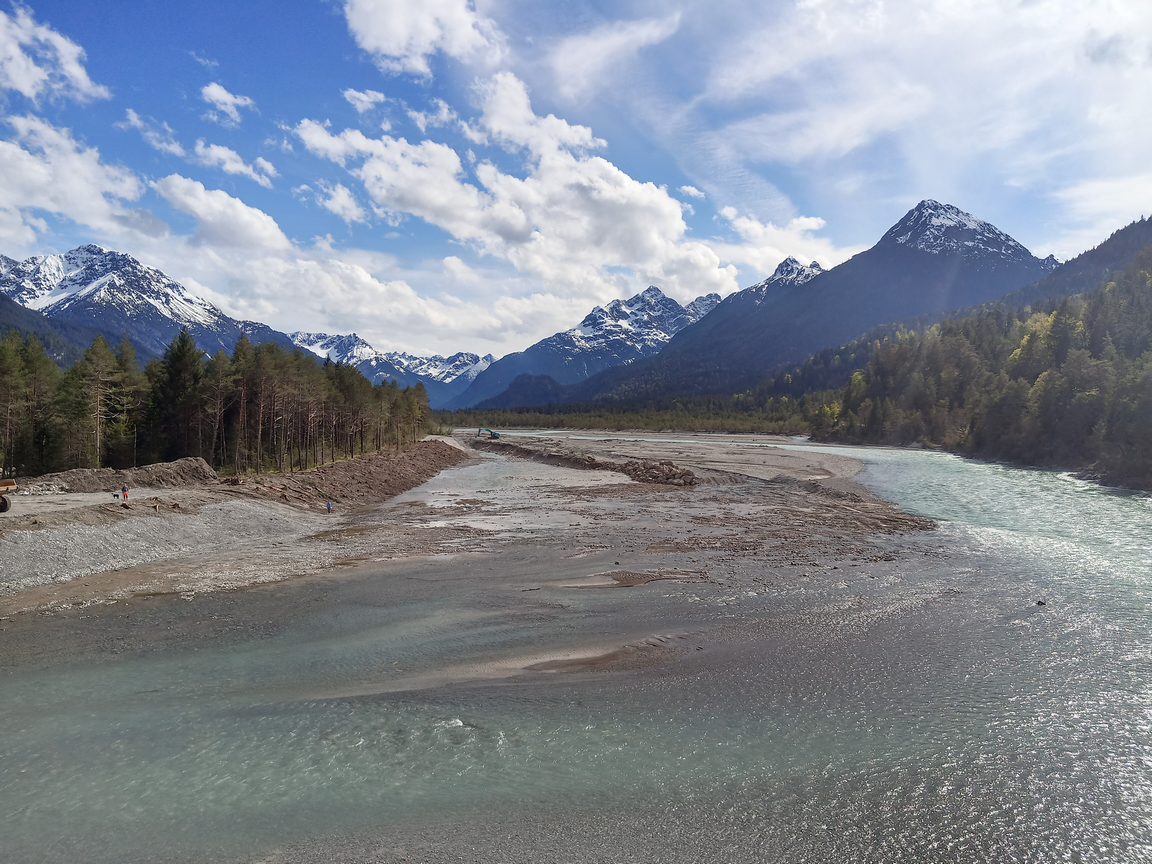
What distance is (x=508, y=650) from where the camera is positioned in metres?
14.6

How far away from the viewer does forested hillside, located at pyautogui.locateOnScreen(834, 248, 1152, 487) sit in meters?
56.7

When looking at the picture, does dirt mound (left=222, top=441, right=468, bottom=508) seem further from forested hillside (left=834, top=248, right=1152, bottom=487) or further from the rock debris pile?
forested hillside (left=834, top=248, right=1152, bottom=487)

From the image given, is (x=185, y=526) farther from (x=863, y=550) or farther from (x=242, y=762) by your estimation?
(x=863, y=550)

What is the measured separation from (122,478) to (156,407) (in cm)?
2276

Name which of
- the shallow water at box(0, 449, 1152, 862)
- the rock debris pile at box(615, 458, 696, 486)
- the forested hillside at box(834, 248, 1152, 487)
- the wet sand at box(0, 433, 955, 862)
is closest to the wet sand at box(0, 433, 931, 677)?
the wet sand at box(0, 433, 955, 862)

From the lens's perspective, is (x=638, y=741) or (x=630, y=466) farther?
(x=630, y=466)

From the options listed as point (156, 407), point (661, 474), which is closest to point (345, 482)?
point (156, 407)

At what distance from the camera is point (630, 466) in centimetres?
7006

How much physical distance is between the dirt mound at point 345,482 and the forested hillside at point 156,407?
8.27 metres

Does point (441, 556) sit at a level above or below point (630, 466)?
below

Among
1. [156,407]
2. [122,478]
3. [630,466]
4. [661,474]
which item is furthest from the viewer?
[630,466]

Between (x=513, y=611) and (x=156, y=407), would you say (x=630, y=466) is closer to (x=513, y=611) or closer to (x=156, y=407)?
(x=156, y=407)

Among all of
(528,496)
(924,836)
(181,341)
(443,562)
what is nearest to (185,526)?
(443,562)

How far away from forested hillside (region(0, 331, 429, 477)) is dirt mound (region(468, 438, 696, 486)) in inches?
1317
